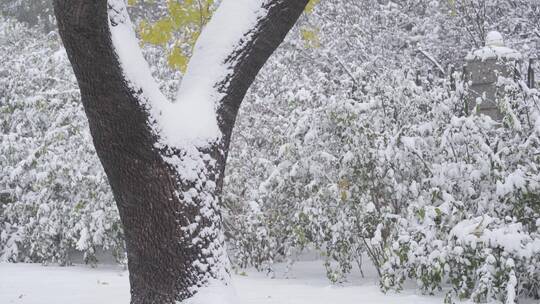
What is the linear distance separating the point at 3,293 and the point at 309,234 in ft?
12.0

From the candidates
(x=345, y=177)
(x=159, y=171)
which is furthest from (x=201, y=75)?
(x=345, y=177)

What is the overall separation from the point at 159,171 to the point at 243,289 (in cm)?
357

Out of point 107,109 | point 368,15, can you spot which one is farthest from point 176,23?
point 368,15

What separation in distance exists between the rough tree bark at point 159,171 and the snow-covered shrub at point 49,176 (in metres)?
5.83

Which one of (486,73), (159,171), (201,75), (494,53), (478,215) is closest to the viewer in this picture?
(159,171)

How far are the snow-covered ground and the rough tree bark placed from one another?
7.10ft

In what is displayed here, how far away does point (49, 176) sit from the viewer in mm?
10422

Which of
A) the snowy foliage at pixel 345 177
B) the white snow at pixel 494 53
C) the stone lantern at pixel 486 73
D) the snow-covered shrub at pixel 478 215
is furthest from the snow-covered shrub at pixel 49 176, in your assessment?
the white snow at pixel 494 53

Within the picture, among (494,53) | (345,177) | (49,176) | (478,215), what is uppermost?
(494,53)

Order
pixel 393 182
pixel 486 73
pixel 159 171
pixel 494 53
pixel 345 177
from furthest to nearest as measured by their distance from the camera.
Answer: pixel 486 73 < pixel 345 177 < pixel 494 53 < pixel 393 182 < pixel 159 171

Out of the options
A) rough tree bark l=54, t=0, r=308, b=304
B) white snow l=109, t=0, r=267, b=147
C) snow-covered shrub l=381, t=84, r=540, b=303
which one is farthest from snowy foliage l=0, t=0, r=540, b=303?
white snow l=109, t=0, r=267, b=147

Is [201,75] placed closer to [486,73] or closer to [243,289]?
[243,289]

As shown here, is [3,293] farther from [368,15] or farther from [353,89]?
[368,15]

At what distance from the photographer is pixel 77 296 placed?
678 cm
